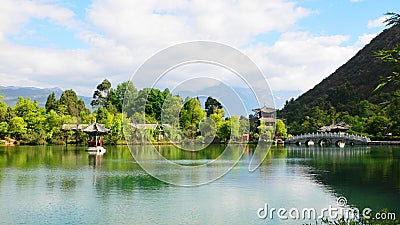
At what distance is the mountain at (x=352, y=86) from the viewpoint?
67887mm

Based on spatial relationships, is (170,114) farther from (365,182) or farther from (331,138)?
(365,182)

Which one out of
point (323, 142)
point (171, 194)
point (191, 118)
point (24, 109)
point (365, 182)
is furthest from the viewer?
point (323, 142)

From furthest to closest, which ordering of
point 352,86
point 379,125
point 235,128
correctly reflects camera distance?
point 352,86 < point 379,125 < point 235,128

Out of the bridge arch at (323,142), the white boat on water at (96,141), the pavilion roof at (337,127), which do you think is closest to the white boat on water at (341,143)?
the bridge arch at (323,142)

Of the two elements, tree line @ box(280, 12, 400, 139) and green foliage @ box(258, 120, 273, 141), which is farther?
tree line @ box(280, 12, 400, 139)

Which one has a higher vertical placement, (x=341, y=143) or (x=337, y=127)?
(x=337, y=127)

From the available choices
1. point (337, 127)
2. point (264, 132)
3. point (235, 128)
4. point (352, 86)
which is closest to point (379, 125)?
point (337, 127)

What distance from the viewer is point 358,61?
327ft

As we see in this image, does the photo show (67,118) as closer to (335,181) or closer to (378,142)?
(378,142)

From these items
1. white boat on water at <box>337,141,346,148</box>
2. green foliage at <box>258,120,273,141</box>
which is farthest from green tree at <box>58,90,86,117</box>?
white boat on water at <box>337,141,346,148</box>

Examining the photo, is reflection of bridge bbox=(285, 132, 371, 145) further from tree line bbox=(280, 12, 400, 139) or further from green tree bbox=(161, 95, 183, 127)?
green tree bbox=(161, 95, 183, 127)

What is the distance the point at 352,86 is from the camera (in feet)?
237

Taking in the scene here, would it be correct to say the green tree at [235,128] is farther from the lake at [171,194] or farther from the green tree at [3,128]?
the green tree at [3,128]

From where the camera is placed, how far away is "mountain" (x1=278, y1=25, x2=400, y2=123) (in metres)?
67.9
